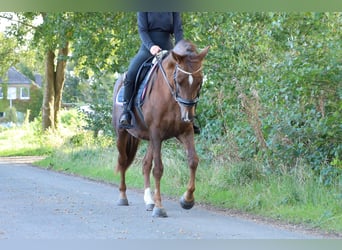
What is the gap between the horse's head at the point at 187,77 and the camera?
403 inches

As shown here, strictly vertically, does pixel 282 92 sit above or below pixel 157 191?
above

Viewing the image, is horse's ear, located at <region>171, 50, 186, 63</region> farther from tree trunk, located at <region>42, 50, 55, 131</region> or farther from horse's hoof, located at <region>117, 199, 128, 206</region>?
tree trunk, located at <region>42, 50, 55, 131</region>

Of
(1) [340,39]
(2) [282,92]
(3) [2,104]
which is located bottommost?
(3) [2,104]

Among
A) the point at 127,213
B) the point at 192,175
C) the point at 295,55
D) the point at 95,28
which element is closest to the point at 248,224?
the point at 192,175

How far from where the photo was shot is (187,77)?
10.2 meters

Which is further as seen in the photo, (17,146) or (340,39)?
(17,146)

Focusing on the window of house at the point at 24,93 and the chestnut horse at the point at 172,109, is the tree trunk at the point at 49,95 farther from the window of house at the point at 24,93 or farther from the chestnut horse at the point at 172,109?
the window of house at the point at 24,93

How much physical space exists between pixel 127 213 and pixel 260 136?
127 inches

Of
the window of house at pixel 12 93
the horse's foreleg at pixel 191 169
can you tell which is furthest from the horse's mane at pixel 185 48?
the window of house at pixel 12 93

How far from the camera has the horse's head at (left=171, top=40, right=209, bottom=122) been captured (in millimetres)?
10234

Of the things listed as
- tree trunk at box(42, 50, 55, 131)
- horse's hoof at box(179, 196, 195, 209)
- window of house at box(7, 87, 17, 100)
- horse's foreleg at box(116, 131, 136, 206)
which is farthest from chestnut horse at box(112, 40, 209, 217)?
window of house at box(7, 87, 17, 100)

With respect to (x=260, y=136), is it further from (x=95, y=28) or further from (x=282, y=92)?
(x=95, y=28)

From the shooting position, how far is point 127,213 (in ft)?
36.7

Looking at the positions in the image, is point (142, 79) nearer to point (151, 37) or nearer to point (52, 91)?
point (151, 37)
